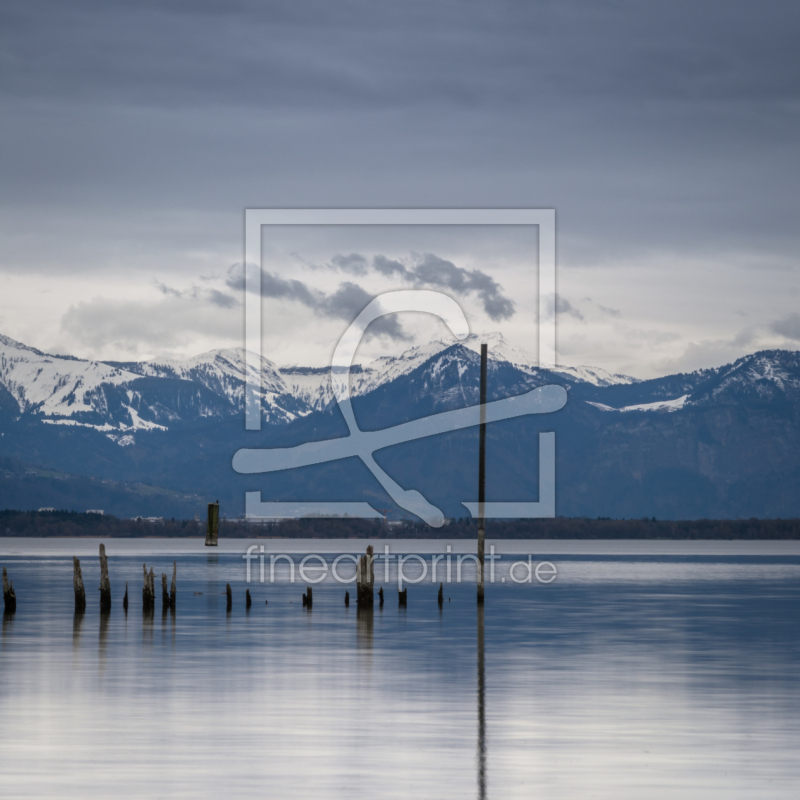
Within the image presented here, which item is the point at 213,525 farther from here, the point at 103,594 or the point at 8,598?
the point at 103,594

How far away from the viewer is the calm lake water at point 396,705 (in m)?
18.2

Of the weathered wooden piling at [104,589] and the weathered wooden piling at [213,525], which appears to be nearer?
the weathered wooden piling at [104,589]

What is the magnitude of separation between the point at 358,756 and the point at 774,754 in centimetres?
661

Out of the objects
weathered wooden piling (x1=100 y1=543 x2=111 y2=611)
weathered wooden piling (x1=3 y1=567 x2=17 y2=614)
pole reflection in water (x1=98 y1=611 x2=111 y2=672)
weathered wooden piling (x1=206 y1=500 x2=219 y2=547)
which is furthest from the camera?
weathered wooden piling (x1=206 y1=500 x2=219 y2=547)

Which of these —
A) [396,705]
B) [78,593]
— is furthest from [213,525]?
[396,705]

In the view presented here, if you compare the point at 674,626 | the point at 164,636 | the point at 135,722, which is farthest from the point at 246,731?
the point at 674,626

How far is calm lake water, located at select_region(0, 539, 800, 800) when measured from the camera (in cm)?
1823

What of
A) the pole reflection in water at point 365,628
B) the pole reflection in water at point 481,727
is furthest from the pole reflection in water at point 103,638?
the pole reflection in water at point 481,727

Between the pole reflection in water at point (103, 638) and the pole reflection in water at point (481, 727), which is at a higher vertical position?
the pole reflection in water at point (481, 727)

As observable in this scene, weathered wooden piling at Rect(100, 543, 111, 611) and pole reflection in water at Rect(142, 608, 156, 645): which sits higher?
weathered wooden piling at Rect(100, 543, 111, 611)

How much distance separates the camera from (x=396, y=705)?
85.3 ft

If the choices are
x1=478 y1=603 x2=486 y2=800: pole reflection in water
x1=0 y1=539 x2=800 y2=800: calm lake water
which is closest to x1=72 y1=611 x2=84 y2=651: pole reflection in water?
x1=0 y1=539 x2=800 y2=800: calm lake water

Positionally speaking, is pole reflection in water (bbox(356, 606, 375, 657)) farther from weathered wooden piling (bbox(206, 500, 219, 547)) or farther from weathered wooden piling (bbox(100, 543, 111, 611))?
weathered wooden piling (bbox(206, 500, 219, 547))

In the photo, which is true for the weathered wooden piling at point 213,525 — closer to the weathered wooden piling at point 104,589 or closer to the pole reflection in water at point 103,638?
the weathered wooden piling at point 104,589
